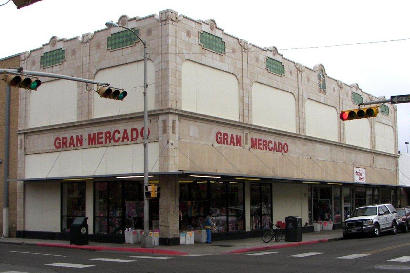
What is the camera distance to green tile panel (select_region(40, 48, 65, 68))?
32.2 metres

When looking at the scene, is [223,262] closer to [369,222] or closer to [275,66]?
[369,222]

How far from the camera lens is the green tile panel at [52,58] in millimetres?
32216

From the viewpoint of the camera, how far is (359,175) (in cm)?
4450

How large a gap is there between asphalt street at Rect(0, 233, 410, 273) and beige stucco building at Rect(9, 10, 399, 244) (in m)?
6.00

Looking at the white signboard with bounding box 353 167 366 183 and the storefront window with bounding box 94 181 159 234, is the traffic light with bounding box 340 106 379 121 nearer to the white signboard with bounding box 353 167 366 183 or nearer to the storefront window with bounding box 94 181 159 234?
the storefront window with bounding box 94 181 159 234

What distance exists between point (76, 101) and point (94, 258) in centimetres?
1244

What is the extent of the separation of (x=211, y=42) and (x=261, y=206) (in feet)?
33.6

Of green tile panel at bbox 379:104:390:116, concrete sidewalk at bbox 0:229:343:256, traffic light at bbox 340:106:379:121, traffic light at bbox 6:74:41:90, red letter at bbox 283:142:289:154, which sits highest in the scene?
green tile panel at bbox 379:104:390:116

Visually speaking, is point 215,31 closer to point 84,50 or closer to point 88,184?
point 84,50

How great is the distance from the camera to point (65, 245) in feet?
90.0

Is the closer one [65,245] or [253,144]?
[65,245]

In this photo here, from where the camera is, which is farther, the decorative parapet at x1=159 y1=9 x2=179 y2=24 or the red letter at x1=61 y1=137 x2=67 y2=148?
the red letter at x1=61 y1=137 x2=67 y2=148

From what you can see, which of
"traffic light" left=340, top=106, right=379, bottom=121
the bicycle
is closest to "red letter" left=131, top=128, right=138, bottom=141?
the bicycle

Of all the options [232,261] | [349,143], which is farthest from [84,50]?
[349,143]
